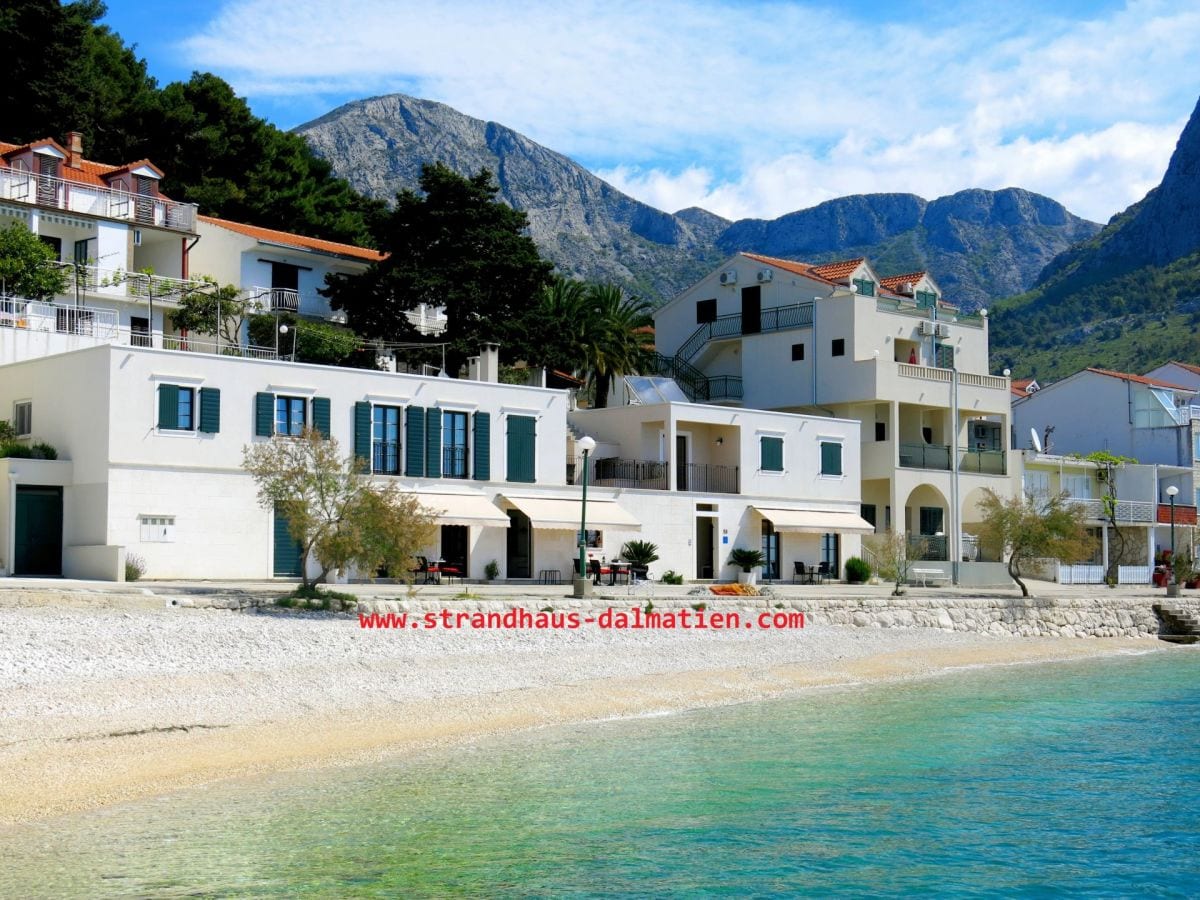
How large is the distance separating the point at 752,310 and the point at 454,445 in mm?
22557

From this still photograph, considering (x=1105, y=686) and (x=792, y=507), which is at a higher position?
(x=792, y=507)

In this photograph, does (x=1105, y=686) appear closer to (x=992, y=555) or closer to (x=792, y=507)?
(x=792, y=507)

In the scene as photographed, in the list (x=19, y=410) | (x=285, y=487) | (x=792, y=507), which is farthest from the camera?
(x=792, y=507)

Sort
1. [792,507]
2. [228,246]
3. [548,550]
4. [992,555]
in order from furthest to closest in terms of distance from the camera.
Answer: [992,555]
[228,246]
[792,507]
[548,550]

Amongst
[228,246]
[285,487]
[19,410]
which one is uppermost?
[228,246]

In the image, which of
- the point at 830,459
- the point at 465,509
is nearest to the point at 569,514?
the point at 465,509

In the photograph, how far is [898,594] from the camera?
1554 inches

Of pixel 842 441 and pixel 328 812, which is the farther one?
pixel 842 441

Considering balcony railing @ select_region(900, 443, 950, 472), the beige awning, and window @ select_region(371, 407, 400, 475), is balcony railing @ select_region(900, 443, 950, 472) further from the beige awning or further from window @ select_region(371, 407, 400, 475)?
window @ select_region(371, 407, 400, 475)

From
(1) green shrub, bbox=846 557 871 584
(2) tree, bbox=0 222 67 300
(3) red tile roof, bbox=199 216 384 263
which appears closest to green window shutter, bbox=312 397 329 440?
(2) tree, bbox=0 222 67 300

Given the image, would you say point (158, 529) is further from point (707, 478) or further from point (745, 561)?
point (707, 478)

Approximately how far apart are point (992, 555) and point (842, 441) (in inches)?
387

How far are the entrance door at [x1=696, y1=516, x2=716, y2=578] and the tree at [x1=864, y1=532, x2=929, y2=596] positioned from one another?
229 inches

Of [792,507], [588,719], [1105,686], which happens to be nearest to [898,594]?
[792,507]
